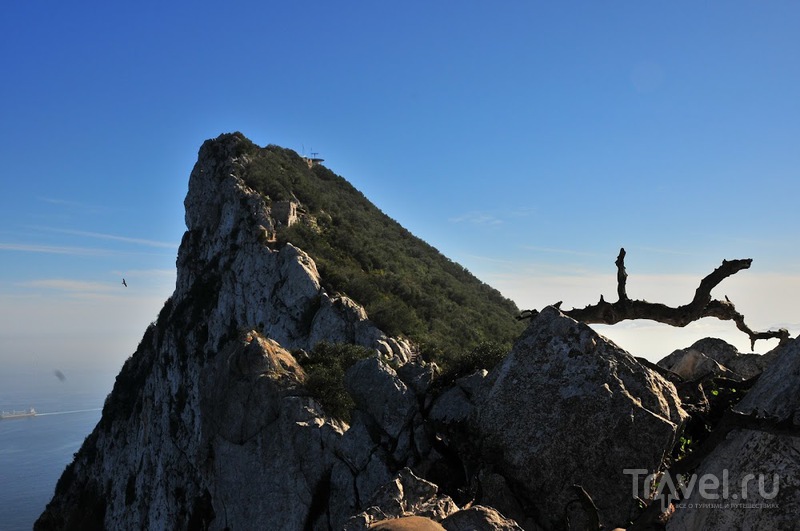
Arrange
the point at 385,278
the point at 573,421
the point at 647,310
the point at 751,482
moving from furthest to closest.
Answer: the point at 385,278, the point at 647,310, the point at 573,421, the point at 751,482

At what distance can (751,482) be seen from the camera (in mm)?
6738

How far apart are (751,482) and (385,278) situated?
52.8m

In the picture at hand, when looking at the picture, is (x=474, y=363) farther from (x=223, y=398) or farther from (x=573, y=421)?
(x=573, y=421)

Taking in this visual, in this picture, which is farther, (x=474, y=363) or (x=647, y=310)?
(x=474, y=363)

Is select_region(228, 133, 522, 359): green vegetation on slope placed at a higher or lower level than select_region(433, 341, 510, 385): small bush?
higher

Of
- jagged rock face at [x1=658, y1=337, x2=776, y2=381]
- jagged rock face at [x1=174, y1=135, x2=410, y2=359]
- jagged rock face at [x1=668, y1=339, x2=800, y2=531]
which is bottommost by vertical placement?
jagged rock face at [x1=668, y1=339, x2=800, y2=531]

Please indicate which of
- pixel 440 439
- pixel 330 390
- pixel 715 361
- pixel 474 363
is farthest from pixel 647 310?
pixel 330 390

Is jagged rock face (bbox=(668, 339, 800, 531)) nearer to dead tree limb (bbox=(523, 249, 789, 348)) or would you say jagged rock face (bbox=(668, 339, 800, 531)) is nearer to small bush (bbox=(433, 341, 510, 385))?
dead tree limb (bbox=(523, 249, 789, 348))

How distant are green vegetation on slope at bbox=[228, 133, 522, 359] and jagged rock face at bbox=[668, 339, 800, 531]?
36.8 meters

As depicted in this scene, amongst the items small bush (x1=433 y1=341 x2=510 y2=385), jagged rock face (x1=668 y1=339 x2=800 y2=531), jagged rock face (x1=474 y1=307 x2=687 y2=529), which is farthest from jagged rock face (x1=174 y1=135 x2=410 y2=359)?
jagged rock face (x1=668 y1=339 x2=800 y2=531)

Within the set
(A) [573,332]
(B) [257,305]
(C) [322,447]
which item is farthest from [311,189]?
(A) [573,332]

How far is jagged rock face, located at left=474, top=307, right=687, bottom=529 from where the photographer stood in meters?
9.23

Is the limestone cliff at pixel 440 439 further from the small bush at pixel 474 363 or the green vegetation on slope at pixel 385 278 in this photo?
the green vegetation on slope at pixel 385 278

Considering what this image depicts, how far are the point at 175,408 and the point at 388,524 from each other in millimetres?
51546
